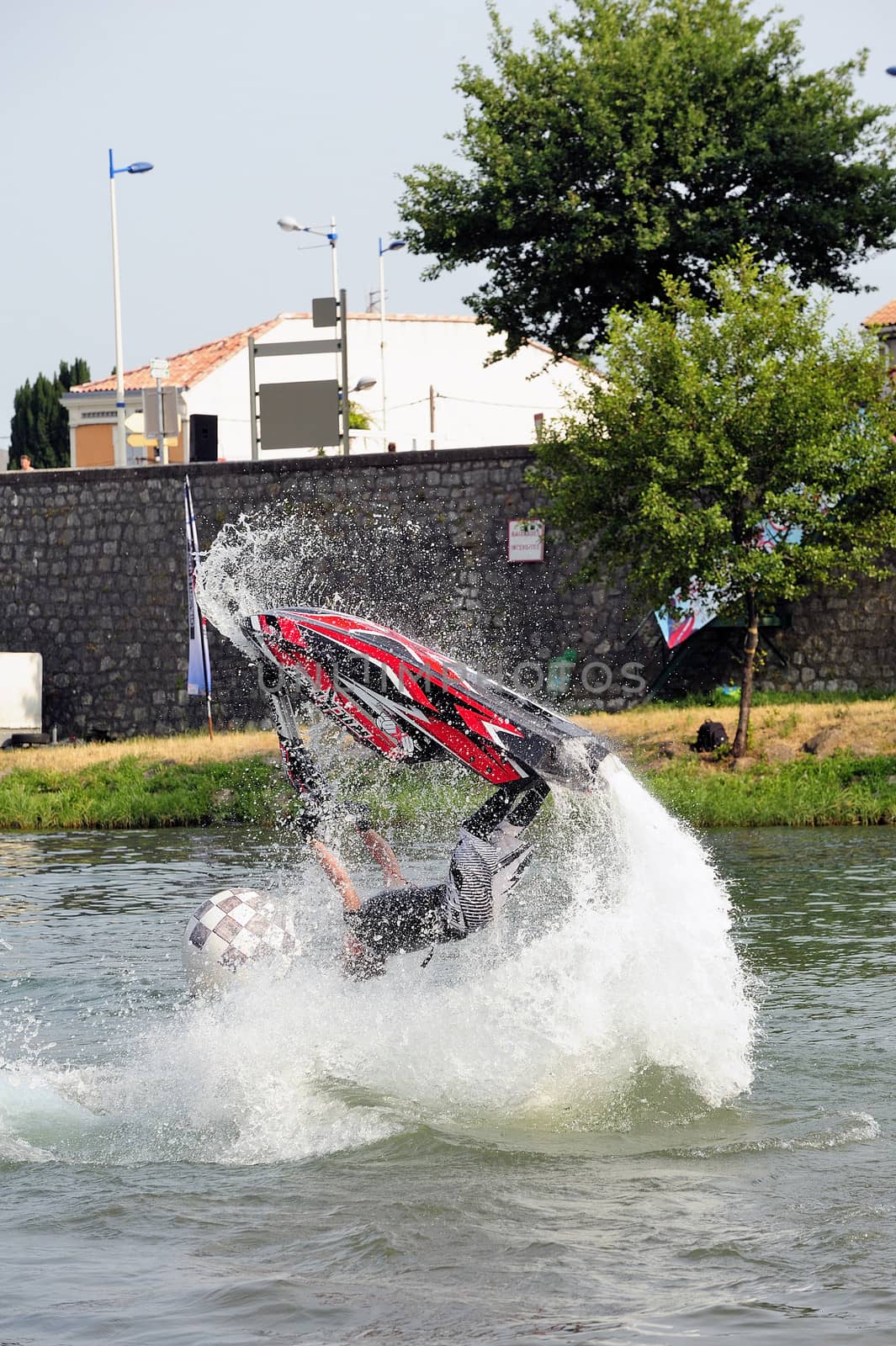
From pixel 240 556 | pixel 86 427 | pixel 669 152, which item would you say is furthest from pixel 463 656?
pixel 86 427

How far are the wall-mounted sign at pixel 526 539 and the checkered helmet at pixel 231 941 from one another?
60.3ft

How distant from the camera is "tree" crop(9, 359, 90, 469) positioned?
65438mm

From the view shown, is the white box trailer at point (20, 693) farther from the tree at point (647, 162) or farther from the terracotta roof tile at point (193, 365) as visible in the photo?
the terracotta roof tile at point (193, 365)

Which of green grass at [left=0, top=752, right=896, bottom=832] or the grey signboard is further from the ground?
the grey signboard

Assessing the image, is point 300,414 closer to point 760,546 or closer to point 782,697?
point 782,697

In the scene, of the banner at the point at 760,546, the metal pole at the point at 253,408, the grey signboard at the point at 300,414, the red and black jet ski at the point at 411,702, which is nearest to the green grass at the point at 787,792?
the banner at the point at 760,546

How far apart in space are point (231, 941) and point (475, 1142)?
1.71m

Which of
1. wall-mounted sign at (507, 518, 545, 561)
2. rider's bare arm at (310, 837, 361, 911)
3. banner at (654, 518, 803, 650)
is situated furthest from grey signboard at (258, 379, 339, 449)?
rider's bare arm at (310, 837, 361, 911)

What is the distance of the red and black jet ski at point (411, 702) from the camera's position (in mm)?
7793

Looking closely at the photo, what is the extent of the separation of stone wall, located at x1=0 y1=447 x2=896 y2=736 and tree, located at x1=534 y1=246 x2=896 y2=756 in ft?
7.97

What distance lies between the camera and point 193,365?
179 ft

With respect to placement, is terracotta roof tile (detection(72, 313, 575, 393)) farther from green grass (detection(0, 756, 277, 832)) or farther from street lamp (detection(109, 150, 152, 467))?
green grass (detection(0, 756, 277, 832))

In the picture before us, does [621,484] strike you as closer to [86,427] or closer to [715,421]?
[715,421]

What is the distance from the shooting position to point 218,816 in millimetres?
21859
